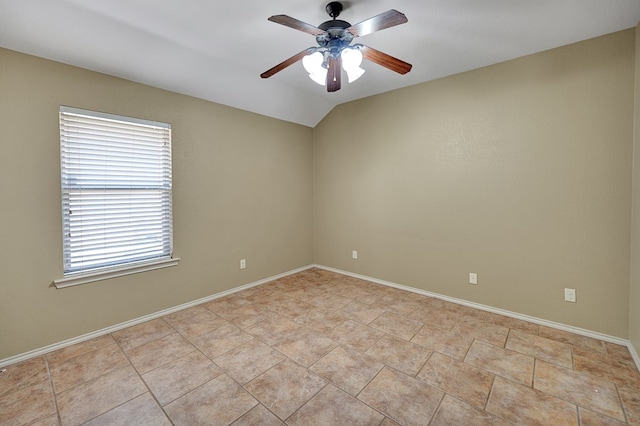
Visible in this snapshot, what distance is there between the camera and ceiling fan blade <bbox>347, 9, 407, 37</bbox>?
1577 millimetres

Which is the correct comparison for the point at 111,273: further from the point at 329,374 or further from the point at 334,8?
the point at 334,8

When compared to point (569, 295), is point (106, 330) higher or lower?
lower

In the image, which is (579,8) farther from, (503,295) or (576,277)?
(503,295)

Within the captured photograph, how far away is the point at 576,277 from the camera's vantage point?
261cm

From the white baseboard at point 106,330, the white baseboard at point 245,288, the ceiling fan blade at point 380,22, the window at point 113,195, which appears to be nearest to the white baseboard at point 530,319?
the white baseboard at point 245,288

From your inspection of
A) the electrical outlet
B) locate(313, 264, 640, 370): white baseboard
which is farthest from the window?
the electrical outlet

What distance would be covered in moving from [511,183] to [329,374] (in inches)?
99.8

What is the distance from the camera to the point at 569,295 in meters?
2.64

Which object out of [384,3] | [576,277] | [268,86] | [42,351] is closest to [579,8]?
[384,3]

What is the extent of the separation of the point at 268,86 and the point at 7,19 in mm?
2151

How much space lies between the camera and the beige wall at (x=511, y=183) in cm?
244

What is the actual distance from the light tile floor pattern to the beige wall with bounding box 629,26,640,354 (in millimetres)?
228

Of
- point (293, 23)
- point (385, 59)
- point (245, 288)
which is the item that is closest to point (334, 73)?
point (385, 59)

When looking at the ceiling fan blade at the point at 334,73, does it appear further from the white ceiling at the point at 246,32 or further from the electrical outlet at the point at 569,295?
the electrical outlet at the point at 569,295
